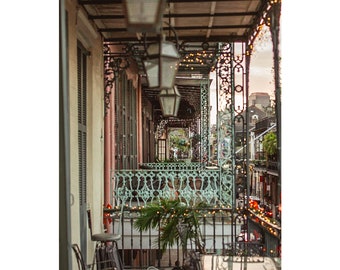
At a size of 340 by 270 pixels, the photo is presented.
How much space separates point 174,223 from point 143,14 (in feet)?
8.65

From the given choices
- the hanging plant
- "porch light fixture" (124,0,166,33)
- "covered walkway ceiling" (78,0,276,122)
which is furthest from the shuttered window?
"porch light fixture" (124,0,166,33)

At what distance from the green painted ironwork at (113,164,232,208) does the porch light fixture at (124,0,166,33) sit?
372 cm

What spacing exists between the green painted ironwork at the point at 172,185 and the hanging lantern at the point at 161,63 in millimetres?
3343

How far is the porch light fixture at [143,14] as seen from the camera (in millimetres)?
1981

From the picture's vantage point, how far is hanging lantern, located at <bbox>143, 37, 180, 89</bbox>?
88.9 inches

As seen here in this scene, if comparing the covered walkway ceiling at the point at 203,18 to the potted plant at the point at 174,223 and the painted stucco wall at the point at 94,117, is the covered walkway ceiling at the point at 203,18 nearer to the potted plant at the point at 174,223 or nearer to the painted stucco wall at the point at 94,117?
the painted stucco wall at the point at 94,117

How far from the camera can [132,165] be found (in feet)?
21.9

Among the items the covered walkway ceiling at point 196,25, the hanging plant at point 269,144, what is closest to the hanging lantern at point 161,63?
the hanging plant at point 269,144

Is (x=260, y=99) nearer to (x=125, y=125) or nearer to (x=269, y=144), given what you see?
(x=269, y=144)

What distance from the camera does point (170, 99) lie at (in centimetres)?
276
